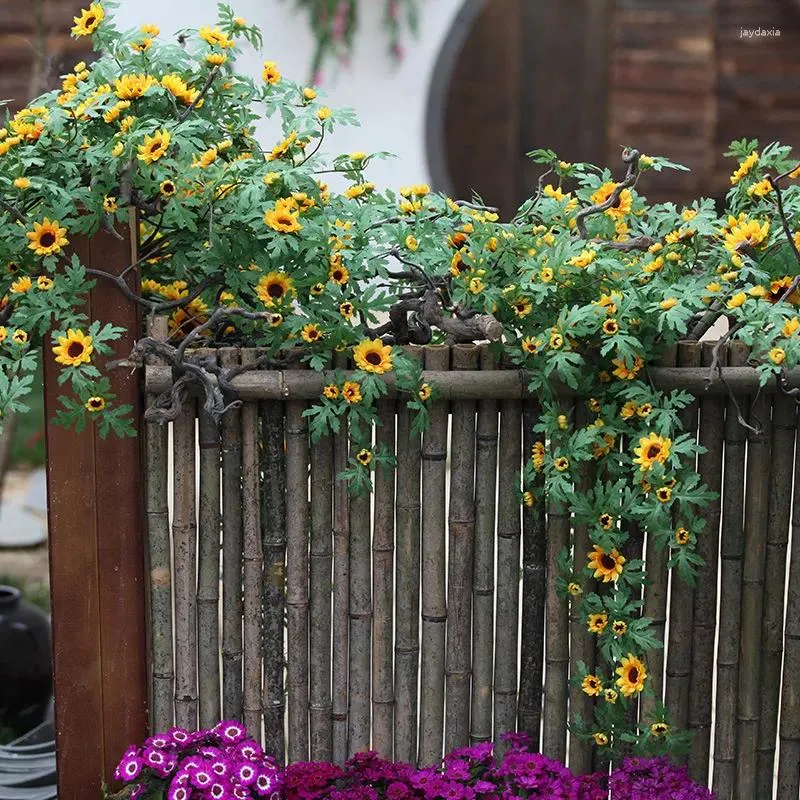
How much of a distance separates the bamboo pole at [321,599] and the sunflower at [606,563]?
497mm

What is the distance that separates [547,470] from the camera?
2408 millimetres

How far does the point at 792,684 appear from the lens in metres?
2.57

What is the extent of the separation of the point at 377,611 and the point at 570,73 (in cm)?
411

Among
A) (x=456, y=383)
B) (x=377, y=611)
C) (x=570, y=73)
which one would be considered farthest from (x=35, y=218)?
(x=570, y=73)

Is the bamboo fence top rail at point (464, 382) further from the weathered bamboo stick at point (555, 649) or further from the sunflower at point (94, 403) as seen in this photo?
the weathered bamboo stick at point (555, 649)

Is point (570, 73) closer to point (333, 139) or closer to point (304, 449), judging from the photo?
point (333, 139)

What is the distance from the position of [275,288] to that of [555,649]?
2.88ft

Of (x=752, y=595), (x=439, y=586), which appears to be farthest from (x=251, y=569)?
(x=752, y=595)

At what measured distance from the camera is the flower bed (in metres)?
2.38

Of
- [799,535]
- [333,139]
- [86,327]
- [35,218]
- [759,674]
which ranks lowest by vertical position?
[759,674]

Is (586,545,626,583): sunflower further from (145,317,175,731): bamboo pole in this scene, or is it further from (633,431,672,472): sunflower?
(145,317,175,731): bamboo pole

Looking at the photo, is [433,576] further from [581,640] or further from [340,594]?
[581,640]

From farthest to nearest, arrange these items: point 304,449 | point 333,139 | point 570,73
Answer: point 570,73 → point 333,139 → point 304,449

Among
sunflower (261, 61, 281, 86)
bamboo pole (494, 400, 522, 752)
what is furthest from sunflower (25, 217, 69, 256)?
bamboo pole (494, 400, 522, 752)
